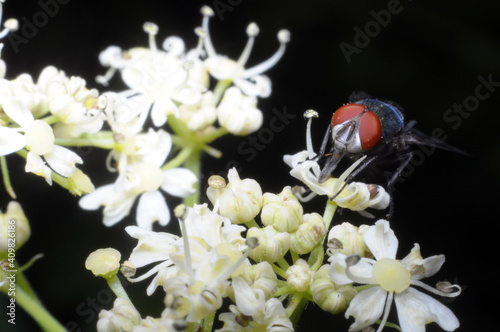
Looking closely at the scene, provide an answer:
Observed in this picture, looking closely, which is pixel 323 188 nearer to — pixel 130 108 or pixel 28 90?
pixel 130 108

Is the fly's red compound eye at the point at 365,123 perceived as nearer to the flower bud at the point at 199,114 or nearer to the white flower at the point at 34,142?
the flower bud at the point at 199,114

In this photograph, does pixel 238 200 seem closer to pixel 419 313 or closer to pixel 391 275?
pixel 391 275

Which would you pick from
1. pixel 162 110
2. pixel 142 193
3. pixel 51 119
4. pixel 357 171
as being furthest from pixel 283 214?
pixel 51 119

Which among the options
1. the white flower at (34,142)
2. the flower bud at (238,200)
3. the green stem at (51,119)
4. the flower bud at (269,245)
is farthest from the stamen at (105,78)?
the flower bud at (269,245)

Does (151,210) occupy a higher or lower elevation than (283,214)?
lower

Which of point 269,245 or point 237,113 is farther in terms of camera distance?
point 237,113

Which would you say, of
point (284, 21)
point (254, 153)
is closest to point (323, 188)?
point (254, 153)
